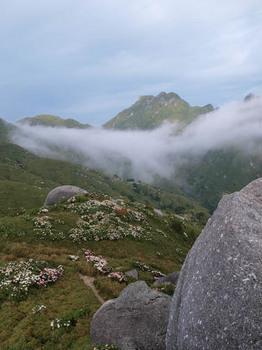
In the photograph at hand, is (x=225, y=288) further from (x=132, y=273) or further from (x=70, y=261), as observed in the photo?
(x=70, y=261)

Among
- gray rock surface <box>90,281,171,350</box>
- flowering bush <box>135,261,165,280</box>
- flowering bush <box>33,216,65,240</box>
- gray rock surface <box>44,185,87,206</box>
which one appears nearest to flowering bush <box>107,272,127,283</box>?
flowering bush <box>135,261,165,280</box>

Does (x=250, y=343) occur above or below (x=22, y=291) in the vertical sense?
above

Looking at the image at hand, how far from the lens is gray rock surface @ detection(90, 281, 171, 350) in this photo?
1252 cm

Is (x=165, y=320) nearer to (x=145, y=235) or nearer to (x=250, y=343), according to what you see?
(x=250, y=343)

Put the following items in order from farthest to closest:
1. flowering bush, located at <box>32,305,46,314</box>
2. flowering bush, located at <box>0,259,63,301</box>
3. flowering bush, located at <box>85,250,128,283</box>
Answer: flowering bush, located at <box>85,250,128,283</box> < flowering bush, located at <box>0,259,63,301</box> < flowering bush, located at <box>32,305,46,314</box>

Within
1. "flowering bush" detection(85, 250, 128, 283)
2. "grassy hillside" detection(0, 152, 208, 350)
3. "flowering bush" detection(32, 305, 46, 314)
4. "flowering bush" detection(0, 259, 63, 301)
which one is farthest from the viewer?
"flowering bush" detection(85, 250, 128, 283)

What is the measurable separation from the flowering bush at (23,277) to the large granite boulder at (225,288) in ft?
45.6

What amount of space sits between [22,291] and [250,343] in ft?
59.0

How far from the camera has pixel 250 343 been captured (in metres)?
7.37

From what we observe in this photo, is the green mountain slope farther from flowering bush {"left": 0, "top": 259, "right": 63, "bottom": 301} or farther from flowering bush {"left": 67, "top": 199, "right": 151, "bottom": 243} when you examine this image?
flowering bush {"left": 67, "top": 199, "right": 151, "bottom": 243}

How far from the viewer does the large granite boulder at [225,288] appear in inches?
305

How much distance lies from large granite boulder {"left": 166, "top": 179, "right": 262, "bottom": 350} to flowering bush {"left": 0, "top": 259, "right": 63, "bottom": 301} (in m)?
13.9

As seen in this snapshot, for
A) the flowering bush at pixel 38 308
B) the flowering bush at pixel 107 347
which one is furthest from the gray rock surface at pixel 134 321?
the flowering bush at pixel 38 308

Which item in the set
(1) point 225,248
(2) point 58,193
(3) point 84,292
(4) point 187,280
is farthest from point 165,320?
(2) point 58,193
